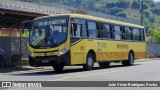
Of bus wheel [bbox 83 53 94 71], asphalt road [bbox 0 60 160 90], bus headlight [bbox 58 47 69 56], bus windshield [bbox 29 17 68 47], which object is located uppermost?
bus windshield [bbox 29 17 68 47]

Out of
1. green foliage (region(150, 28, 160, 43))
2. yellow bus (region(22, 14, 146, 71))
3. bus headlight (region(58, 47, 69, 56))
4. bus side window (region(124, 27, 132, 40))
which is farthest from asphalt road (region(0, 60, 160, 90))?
green foliage (region(150, 28, 160, 43))

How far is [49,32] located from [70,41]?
4.21 feet

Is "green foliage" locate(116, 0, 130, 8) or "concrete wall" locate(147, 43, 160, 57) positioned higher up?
"green foliage" locate(116, 0, 130, 8)

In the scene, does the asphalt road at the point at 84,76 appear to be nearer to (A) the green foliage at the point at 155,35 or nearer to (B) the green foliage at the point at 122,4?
(A) the green foliage at the point at 155,35

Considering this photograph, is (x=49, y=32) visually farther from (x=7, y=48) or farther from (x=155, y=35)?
(x=155, y=35)

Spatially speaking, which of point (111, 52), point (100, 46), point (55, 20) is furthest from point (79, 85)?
point (111, 52)

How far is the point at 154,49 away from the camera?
54.9m

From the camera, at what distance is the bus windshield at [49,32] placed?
794 inches

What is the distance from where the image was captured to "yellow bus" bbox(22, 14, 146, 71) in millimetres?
20016

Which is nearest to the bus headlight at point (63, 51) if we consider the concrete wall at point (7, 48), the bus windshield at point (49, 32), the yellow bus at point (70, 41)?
Answer: the yellow bus at point (70, 41)

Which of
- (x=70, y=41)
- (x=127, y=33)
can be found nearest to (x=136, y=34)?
(x=127, y=33)

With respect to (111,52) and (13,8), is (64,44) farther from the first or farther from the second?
(111,52)

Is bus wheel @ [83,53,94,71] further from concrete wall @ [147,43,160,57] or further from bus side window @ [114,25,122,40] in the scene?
concrete wall @ [147,43,160,57]

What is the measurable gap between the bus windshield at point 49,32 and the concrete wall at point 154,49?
34.0m
